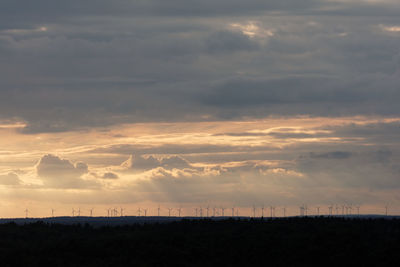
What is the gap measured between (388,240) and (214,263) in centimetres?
3298

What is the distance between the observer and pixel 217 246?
128 meters

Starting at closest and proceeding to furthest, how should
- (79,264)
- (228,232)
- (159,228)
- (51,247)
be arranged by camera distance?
(79,264)
(51,247)
(228,232)
(159,228)

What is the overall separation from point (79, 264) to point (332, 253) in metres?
42.1

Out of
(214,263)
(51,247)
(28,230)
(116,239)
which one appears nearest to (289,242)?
(214,263)

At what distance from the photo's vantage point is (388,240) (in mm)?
129750

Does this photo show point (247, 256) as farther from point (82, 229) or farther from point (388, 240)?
point (82, 229)

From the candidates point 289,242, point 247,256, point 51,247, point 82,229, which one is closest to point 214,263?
point 247,256

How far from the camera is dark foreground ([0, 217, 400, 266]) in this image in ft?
393

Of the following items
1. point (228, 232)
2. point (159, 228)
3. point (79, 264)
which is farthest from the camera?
point (159, 228)

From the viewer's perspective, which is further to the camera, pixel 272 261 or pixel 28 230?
pixel 28 230

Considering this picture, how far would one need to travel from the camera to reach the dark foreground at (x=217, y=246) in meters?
120

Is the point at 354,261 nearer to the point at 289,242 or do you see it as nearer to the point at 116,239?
the point at 289,242

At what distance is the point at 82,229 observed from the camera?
155500mm

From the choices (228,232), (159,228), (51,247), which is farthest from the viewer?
(159,228)
